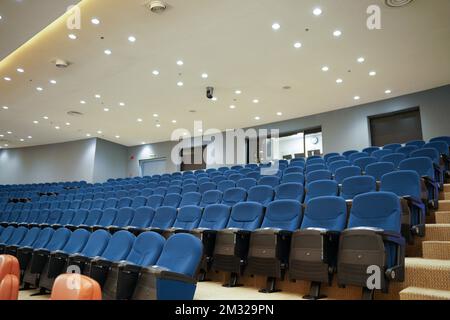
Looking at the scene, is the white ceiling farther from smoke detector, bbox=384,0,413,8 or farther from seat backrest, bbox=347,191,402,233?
seat backrest, bbox=347,191,402,233

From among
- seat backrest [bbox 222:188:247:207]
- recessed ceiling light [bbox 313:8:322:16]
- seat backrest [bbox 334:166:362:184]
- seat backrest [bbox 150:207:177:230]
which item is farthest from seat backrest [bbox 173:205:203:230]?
recessed ceiling light [bbox 313:8:322:16]

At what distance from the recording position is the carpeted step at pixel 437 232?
2518mm

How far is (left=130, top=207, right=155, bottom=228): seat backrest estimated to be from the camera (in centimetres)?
403

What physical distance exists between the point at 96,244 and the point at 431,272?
255 cm

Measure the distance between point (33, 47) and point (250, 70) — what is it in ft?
13.2

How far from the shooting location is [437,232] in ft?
8.37

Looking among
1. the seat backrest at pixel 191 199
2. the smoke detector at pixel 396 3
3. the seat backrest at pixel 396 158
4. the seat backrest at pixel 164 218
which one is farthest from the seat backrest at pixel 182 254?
the smoke detector at pixel 396 3

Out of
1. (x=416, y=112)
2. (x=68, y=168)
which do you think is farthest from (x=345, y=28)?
(x=68, y=168)

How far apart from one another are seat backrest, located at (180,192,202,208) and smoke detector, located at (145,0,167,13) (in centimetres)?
267

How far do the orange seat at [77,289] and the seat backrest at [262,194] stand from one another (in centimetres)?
295

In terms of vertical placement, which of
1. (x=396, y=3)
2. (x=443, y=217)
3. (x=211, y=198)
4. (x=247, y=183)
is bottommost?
(x=443, y=217)

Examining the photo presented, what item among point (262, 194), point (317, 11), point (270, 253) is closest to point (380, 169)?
point (262, 194)

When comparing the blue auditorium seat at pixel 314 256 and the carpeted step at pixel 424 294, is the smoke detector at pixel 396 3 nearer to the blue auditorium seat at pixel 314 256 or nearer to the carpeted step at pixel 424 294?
the blue auditorium seat at pixel 314 256

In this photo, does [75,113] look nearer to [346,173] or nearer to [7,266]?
[346,173]
